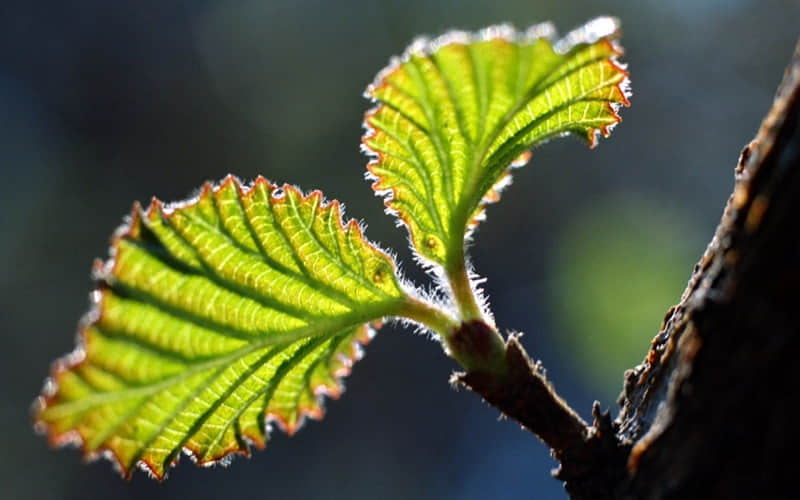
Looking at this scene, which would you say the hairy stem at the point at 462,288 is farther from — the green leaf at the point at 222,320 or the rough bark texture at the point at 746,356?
the rough bark texture at the point at 746,356

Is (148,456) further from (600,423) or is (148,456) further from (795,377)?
(795,377)

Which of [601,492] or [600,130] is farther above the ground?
[600,130]

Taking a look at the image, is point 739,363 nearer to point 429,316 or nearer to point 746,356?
point 746,356

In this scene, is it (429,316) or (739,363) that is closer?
(739,363)

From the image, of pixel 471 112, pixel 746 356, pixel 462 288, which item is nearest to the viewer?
pixel 746 356

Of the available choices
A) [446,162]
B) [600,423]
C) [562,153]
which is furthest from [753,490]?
[562,153]

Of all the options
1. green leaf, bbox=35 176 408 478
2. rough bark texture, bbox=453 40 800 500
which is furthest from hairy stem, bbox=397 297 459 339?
rough bark texture, bbox=453 40 800 500

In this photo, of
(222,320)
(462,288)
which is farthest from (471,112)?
(222,320)
